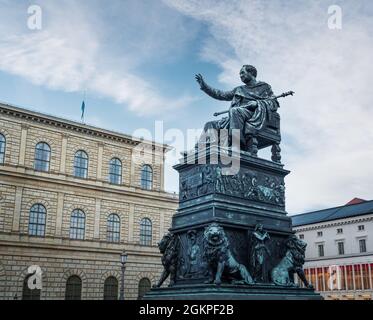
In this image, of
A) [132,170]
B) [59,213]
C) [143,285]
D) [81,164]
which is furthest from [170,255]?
[132,170]

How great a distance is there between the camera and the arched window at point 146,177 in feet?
159

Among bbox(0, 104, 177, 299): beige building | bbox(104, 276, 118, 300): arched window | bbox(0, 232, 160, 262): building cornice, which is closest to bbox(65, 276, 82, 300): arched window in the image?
bbox(0, 104, 177, 299): beige building

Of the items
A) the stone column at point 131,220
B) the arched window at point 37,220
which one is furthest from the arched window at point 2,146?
the stone column at point 131,220

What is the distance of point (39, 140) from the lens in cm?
4247

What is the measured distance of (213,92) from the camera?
31.8 ft

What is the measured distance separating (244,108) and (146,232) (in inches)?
1538

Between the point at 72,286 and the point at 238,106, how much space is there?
117 ft

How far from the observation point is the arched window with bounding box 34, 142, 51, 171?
42.1 meters

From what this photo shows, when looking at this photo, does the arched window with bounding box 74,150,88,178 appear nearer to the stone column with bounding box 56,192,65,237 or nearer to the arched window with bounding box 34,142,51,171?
the arched window with bounding box 34,142,51,171

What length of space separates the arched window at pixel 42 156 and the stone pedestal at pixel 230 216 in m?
35.7

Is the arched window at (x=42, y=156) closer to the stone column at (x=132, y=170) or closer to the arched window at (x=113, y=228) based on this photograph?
the arched window at (x=113, y=228)

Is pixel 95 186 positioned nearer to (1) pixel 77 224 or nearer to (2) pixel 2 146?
(1) pixel 77 224

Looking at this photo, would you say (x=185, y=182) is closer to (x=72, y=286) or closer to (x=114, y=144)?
(x=72, y=286)
